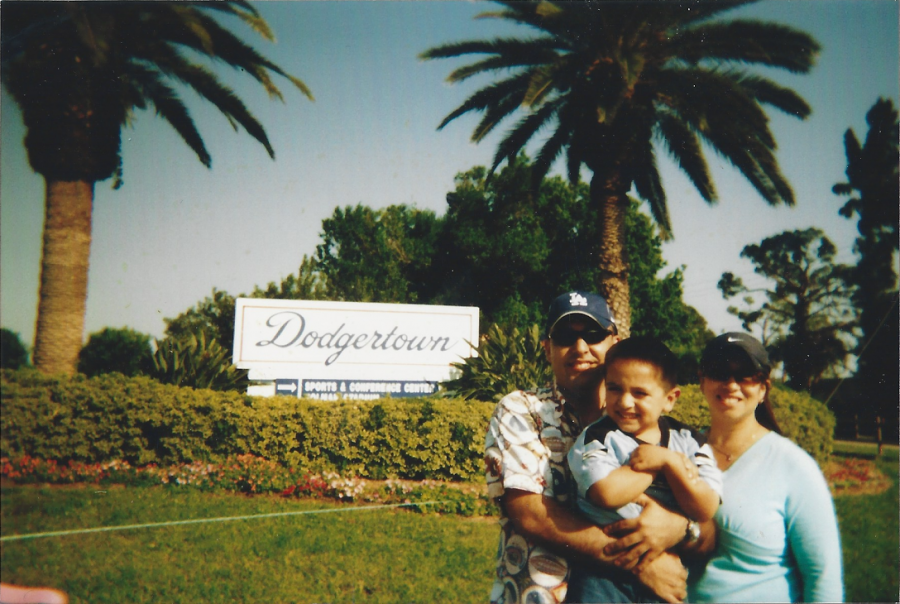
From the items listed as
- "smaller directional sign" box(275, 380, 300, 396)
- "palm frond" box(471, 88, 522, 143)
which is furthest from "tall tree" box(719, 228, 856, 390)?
"smaller directional sign" box(275, 380, 300, 396)

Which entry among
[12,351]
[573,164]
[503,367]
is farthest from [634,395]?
[573,164]

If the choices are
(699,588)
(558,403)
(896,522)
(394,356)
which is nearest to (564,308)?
(558,403)

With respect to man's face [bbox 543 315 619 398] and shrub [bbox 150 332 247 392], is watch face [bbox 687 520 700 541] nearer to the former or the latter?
man's face [bbox 543 315 619 398]

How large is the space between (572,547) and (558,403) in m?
0.48

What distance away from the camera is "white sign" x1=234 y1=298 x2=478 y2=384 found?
12211mm

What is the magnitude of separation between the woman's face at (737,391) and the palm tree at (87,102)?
7.21 meters

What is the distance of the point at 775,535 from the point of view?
5.95 ft

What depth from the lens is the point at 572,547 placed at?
179 cm

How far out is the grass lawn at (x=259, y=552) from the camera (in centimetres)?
432

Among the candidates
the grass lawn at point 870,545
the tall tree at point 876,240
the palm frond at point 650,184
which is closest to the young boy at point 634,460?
the tall tree at point 876,240

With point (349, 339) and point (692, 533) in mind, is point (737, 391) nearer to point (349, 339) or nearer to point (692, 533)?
→ point (692, 533)

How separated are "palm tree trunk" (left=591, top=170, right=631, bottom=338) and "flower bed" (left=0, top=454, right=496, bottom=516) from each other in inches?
179

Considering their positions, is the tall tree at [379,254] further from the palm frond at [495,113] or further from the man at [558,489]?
the man at [558,489]

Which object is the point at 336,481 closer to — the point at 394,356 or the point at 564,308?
the point at 394,356
